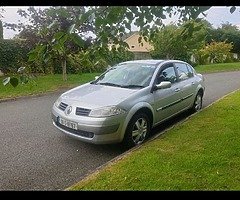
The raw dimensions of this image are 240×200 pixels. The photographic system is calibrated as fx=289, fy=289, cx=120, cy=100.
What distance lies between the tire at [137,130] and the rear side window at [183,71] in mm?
2001

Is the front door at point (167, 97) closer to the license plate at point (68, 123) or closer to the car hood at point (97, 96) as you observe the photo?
the car hood at point (97, 96)

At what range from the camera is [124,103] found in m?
4.88

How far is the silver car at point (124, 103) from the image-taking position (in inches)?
186

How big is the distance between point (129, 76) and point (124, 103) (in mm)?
1268

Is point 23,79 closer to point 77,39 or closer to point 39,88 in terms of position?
point 77,39

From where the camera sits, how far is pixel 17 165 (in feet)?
14.4

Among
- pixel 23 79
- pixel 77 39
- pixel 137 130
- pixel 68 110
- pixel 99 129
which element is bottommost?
pixel 137 130

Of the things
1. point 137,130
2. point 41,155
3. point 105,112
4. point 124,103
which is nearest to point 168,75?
point 137,130

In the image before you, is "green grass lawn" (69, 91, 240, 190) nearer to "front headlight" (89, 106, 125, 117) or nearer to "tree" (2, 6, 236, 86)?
"front headlight" (89, 106, 125, 117)

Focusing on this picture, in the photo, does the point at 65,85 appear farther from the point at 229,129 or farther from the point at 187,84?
the point at 229,129

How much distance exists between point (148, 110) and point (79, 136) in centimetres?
140

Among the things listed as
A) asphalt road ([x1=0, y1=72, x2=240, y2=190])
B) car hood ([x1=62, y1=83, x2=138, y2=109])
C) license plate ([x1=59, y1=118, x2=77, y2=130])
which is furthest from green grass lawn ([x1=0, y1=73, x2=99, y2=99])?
license plate ([x1=59, y1=118, x2=77, y2=130])

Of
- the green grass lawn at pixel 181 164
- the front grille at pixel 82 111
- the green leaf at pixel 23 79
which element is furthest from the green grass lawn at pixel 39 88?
the green leaf at pixel 23 79
